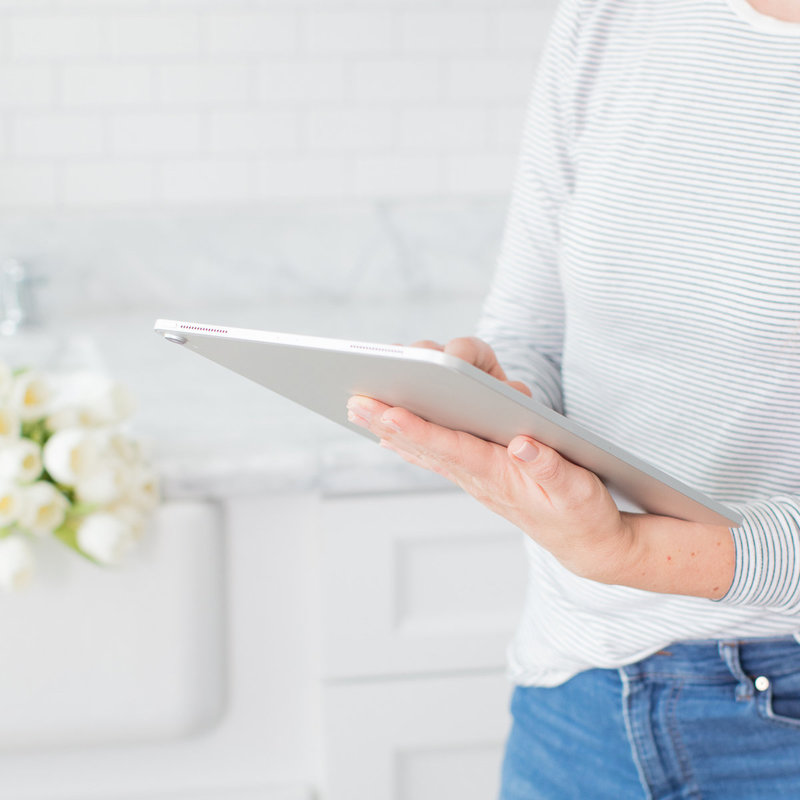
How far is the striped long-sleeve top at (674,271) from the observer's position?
608mm

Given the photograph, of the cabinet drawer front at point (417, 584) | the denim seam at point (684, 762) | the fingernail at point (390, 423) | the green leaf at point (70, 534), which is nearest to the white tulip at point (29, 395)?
the green leaf at point (70, 534)

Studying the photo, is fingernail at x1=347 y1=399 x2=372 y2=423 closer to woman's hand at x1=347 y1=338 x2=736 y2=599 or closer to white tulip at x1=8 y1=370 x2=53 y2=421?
woman's hand at x1=347 y1=338 x2=736 y2=599

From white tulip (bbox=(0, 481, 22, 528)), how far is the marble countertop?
0.41 ft

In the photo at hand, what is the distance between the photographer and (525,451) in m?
0.49

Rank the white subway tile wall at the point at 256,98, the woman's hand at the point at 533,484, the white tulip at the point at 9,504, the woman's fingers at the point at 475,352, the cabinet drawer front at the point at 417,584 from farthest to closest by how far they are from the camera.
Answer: the white subway tile wall at the point at 256,98
the cabinet drawer front at the point at 417,584
the white tulip at the point at 9,504
the woman's fingers at the point at 475,352
the woman's hand at the point at 533,484

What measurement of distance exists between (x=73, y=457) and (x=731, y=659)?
0.57 metres

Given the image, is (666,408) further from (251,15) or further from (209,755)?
(251,15)

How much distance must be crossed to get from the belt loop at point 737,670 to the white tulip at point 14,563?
592 mm

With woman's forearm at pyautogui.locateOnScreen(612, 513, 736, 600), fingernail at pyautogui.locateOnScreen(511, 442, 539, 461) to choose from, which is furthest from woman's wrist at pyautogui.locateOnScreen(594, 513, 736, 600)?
fingernail at pyautogui.locateOnScreen(511, 442, 539, 461)

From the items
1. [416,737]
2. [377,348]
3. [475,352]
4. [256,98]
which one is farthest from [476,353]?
[256,98]

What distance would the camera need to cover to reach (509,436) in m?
0.51

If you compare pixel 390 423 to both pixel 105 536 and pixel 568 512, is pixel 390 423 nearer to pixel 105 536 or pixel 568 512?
pixel 568 512

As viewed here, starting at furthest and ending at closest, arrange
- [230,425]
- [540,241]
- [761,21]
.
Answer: [230,425]
[540,241]
[761,21]

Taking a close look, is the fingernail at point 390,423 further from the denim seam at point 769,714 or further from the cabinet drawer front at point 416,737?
the cabinet drawer front at point 416,737
